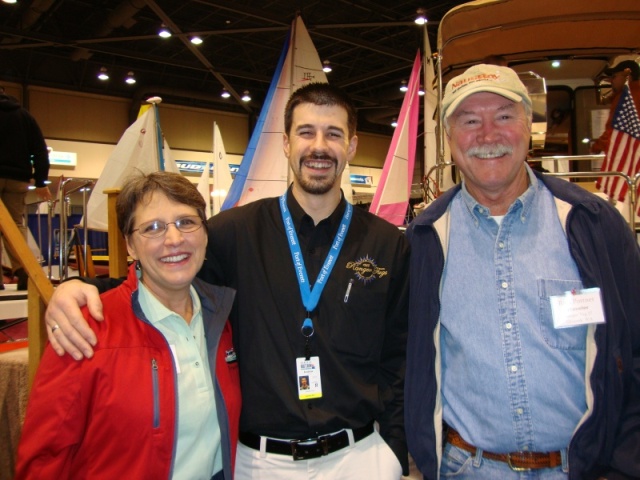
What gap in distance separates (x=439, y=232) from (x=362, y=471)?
3.63ft

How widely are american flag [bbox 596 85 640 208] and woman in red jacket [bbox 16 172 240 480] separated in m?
3.71

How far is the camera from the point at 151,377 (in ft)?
6.14

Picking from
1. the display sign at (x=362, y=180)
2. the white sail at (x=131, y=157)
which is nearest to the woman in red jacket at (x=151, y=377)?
the white sail at (x=131, y=157)

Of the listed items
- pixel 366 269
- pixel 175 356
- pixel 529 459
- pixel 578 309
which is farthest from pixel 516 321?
pixel 175 356

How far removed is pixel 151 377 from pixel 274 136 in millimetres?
6844

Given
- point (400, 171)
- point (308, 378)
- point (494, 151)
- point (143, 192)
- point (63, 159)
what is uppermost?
point (63, 159)

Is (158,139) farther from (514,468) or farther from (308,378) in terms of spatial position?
(514,468)

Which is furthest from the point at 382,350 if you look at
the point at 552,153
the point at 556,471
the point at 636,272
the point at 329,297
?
the point at 552,153

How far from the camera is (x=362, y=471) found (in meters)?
2.22

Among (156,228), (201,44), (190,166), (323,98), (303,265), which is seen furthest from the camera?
(190,166)

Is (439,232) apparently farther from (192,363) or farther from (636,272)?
(192,363)

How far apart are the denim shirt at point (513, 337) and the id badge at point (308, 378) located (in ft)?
1.77

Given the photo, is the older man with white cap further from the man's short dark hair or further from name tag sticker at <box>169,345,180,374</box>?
name tag sticker at <box>169,345,180,374</box>

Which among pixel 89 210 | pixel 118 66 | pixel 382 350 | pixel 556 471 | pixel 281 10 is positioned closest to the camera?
pixel 556 471
